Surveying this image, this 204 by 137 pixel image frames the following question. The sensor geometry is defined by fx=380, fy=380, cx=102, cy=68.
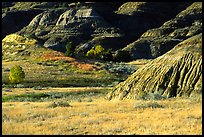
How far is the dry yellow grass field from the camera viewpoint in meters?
18.5

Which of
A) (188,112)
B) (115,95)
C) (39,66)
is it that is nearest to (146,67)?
(115,95)

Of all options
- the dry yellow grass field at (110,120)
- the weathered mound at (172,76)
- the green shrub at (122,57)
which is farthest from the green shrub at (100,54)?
the dry yellow grass field at (110,120)

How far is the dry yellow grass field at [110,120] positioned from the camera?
18484mm

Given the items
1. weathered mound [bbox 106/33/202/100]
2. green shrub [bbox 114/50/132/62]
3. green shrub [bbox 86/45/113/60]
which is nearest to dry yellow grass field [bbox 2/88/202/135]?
weathered mound [bbox 106/33/202/100]

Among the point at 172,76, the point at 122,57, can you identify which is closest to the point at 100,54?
the point at 122,57

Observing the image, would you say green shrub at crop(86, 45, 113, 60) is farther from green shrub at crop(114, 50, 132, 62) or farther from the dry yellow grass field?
the dry yellow grass field

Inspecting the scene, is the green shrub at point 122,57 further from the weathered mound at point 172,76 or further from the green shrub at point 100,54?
the weathered mound at point 172,76

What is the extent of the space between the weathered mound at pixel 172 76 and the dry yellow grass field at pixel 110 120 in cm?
632

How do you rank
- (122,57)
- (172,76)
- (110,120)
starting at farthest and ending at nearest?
1. (122,57)
2. (172,76)
3. (110,120)

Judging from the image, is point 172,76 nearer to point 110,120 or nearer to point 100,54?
point 110,120

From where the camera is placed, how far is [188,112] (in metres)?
23.4

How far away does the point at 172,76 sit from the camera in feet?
117

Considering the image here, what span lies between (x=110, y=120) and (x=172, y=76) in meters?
15.5

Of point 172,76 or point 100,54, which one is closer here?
point 172,76
